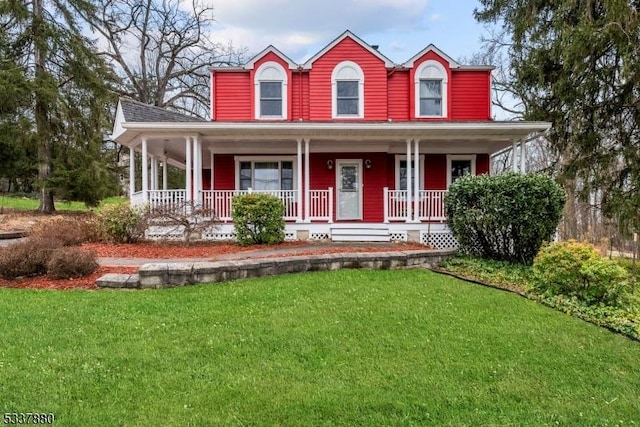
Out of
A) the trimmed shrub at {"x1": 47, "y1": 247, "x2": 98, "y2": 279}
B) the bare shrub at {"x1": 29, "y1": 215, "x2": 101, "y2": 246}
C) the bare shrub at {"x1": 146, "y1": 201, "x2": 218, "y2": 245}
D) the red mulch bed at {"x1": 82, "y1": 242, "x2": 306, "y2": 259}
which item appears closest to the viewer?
the trimmed shrub at {"x1": 47, "y1": 247, "x2": 98, "y2": 279}

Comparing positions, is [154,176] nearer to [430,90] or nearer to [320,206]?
[320,206]

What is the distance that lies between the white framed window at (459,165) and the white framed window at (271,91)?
5.50m

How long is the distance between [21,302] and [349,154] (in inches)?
380

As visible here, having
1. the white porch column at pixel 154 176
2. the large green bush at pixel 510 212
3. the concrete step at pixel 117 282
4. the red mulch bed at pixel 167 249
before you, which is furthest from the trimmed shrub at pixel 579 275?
the white porch column at pixel 154 176

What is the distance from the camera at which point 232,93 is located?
13.7 meters

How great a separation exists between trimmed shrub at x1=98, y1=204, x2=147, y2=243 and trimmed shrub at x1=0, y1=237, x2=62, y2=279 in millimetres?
3152

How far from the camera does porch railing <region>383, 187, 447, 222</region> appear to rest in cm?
1163

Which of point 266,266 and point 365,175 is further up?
point 365,175

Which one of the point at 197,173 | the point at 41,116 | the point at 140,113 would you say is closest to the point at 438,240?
the point at 197,173

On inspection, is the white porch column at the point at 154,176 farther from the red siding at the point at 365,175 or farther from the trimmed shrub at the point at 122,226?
the red siding at the point at 365,175

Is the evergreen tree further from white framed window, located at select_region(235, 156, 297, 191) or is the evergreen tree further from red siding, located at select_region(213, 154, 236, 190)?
white framed window, located at select_region(235, 156, 297, 191)

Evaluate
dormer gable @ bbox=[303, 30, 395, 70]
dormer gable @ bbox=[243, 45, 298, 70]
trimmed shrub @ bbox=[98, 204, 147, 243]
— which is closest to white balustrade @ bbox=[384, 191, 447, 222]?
dormer gable @ bbox=[303, 30, 395, 70]

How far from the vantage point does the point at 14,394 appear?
3055 millimetres

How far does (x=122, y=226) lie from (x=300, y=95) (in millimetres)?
6730
